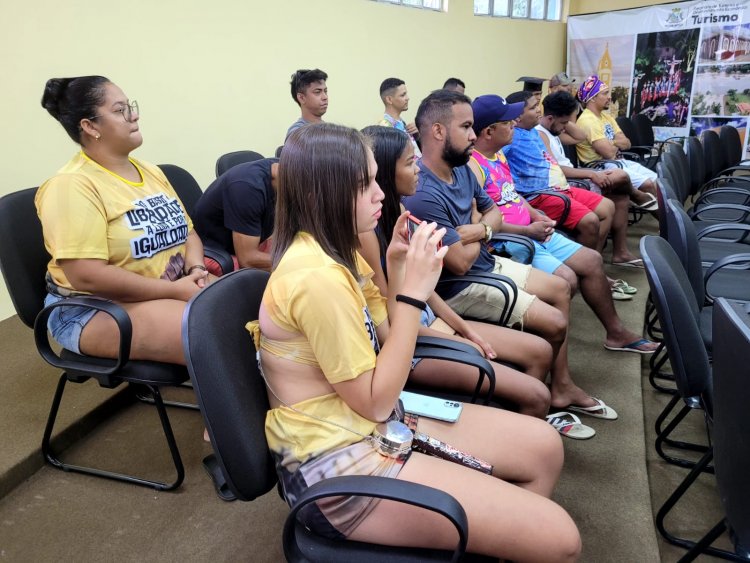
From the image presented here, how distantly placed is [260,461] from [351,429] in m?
0.20

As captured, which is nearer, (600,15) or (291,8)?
(291,8)

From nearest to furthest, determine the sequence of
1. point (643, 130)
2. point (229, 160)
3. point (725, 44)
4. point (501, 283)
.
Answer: point (501, 283) < point (229, 160) < point (643, 130) < point (725, 44)

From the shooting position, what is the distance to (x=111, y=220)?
1588mm

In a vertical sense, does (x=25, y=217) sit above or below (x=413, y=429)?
above

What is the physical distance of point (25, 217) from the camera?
1661 millimetres

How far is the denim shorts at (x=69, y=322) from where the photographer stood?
62.3 inches

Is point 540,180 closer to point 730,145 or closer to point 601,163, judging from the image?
point 601,163

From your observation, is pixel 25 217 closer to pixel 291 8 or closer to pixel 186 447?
pixel 186 447

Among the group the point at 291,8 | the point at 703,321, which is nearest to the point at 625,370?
the point at 703,321

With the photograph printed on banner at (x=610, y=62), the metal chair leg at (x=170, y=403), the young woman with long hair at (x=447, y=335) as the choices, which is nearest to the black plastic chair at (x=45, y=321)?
the metal chair leg at (x=170, y=403)

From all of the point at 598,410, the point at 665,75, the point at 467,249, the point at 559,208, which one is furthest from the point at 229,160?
the point at 665,75

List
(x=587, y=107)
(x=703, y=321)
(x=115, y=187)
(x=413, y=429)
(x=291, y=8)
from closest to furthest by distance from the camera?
(x=413, y=429)
(x=115, y=187)
(x=703, y=321)
(x=291, y=8)
(x=587, y=107)

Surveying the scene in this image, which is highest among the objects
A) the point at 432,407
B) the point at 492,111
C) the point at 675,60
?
the point at 675,60

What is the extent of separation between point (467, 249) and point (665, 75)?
6.30 m
